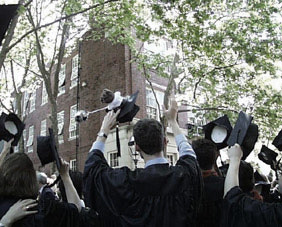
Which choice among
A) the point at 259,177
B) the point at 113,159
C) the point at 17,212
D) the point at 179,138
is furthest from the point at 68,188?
the point at 113,159

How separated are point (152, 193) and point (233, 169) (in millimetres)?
606

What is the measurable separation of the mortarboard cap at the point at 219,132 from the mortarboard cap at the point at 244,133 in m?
0.49

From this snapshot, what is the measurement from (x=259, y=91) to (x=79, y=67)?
38.5 feet

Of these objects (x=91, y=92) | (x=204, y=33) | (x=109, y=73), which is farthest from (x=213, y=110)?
(x=91, y=92)

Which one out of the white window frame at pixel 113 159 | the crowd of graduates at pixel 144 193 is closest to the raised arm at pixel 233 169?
the crowd of graduates at pixel 144 193

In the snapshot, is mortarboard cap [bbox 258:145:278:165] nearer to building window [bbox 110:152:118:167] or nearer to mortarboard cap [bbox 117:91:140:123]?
mortarboard cap [bbox 117:91:140:123]

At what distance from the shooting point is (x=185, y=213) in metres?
2.19

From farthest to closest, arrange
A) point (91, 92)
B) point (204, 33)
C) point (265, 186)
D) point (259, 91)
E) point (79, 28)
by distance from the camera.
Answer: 1. point (91, 92)
2. point (79, 28)
3. point (259, 91)
4. point (204, 33)
5. point (265, 186)

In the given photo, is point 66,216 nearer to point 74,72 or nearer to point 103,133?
point 103,133

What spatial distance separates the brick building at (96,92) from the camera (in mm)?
16312

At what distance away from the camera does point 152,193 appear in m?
2.22

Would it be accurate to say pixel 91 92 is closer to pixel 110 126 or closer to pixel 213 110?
pixel 213 110

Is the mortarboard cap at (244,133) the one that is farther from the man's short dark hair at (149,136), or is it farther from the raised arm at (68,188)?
the raised arm at (68,188)

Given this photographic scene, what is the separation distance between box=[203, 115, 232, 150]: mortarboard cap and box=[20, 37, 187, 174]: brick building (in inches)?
448
